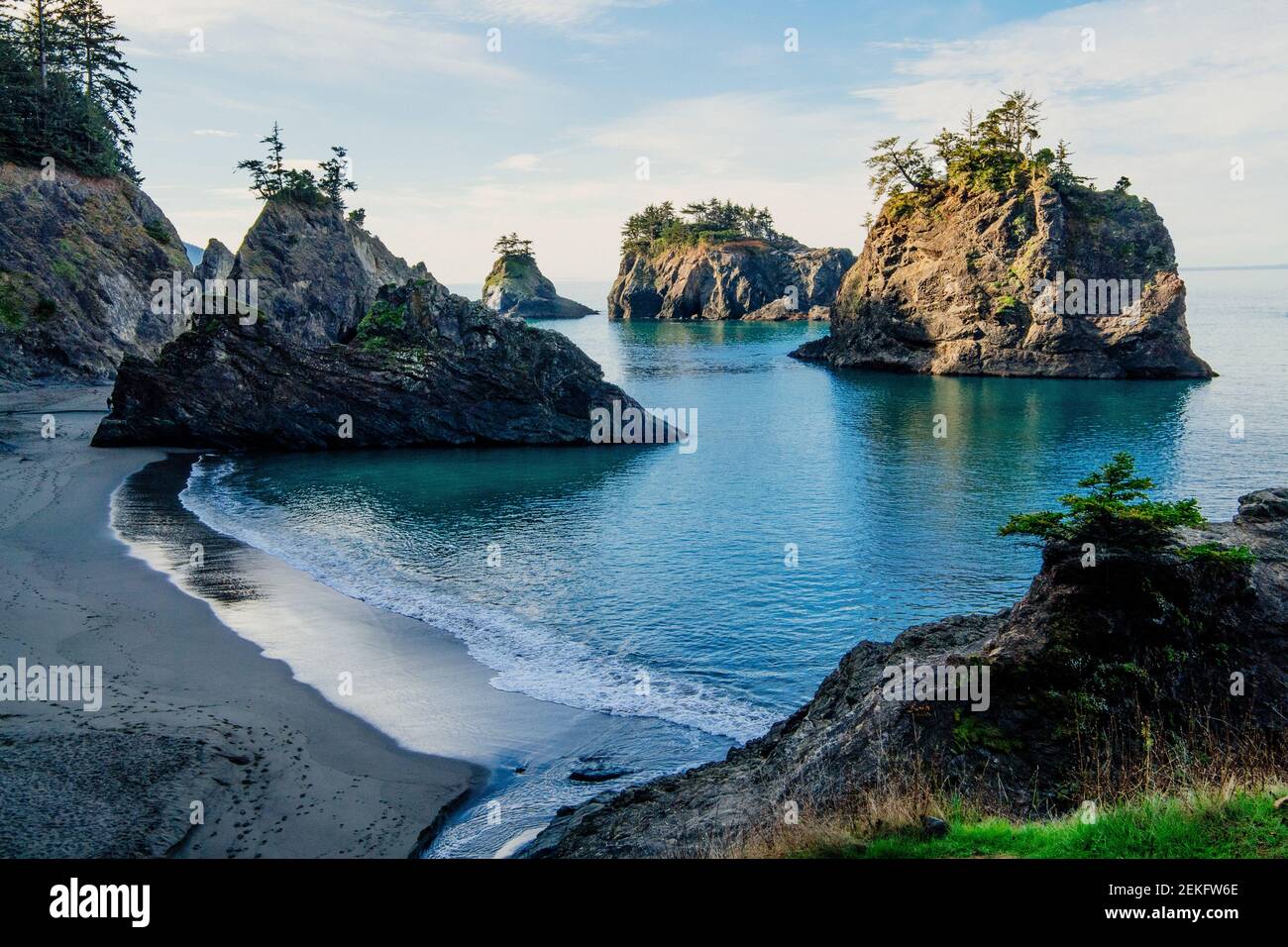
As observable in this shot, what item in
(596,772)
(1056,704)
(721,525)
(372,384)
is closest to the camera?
(1056,704)

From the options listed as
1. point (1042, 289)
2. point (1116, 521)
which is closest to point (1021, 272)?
point (1042, 289)

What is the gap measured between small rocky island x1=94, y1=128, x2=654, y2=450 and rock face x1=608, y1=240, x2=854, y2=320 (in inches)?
5219

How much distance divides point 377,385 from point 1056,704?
4836cm

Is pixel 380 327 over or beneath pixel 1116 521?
over

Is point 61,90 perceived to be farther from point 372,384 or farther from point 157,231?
point 372,384

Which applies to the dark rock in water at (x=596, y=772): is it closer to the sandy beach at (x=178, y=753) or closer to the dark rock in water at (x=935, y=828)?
the sandy beach at (x=178, y=753)

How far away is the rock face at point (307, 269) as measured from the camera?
68.4 meters

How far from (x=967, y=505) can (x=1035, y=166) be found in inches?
2567

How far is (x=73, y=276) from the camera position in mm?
67375

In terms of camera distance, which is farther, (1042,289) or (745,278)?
(745,278)

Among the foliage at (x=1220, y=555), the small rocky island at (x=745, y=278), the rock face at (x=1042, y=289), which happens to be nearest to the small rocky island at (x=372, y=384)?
the foliage at (x=1220, y=555)

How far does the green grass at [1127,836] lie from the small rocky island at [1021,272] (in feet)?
289
